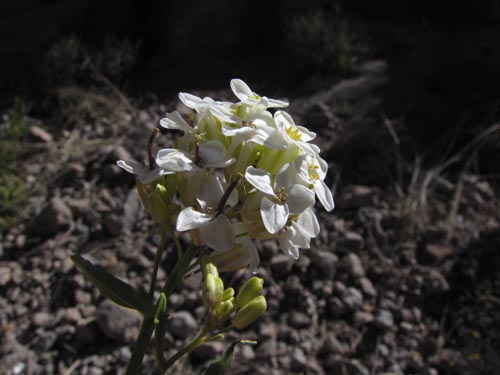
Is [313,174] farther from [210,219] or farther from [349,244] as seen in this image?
[349,244]

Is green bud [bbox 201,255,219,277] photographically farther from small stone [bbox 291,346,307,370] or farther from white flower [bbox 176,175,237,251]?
small stone [bbox 291,346,307,370]

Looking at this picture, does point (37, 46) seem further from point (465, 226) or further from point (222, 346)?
point (465, 226)

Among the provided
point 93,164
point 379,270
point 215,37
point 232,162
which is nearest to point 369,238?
point 379,270

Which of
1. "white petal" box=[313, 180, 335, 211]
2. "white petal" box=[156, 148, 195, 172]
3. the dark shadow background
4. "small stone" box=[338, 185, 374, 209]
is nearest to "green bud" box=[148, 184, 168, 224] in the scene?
"white petal" box=[156, 148, 195, 172]

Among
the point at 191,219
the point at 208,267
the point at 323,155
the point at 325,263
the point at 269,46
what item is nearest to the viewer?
the point at 191,219

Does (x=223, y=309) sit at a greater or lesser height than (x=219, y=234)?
lesser

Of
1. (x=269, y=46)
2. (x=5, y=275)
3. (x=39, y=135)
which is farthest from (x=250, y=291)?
(x=269, y=46)
